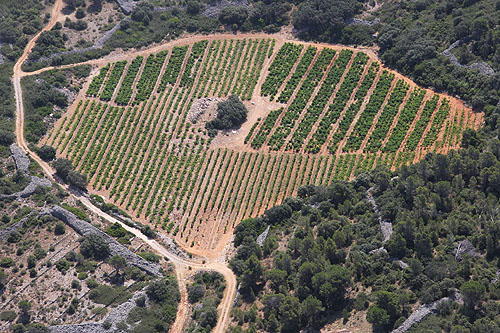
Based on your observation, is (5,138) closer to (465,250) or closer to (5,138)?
(5,138)

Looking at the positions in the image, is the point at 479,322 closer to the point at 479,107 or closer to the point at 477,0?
the point at 479,107

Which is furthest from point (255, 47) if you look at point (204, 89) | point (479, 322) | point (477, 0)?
point (479, 322)

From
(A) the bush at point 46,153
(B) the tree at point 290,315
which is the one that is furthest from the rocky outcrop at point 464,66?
(A) the bush at point 46,153

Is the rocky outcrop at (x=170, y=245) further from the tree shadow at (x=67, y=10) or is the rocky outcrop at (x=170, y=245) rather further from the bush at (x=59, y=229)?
the tree shadow at (x=67, y=10)

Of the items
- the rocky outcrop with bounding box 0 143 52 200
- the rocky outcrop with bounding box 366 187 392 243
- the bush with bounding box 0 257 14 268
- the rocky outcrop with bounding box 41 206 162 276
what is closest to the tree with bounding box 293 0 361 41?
the rocky outcrop with bounding box 366 187 392 243

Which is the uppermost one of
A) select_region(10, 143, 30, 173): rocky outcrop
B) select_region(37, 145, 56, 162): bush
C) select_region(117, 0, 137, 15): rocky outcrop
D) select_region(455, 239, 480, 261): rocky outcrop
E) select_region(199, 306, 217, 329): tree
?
select_region(455, 239, 480, 261): rocky outcrop

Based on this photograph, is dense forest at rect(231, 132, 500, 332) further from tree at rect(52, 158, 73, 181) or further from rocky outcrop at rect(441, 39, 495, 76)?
tree at rect(52, 158, 73, 181)
